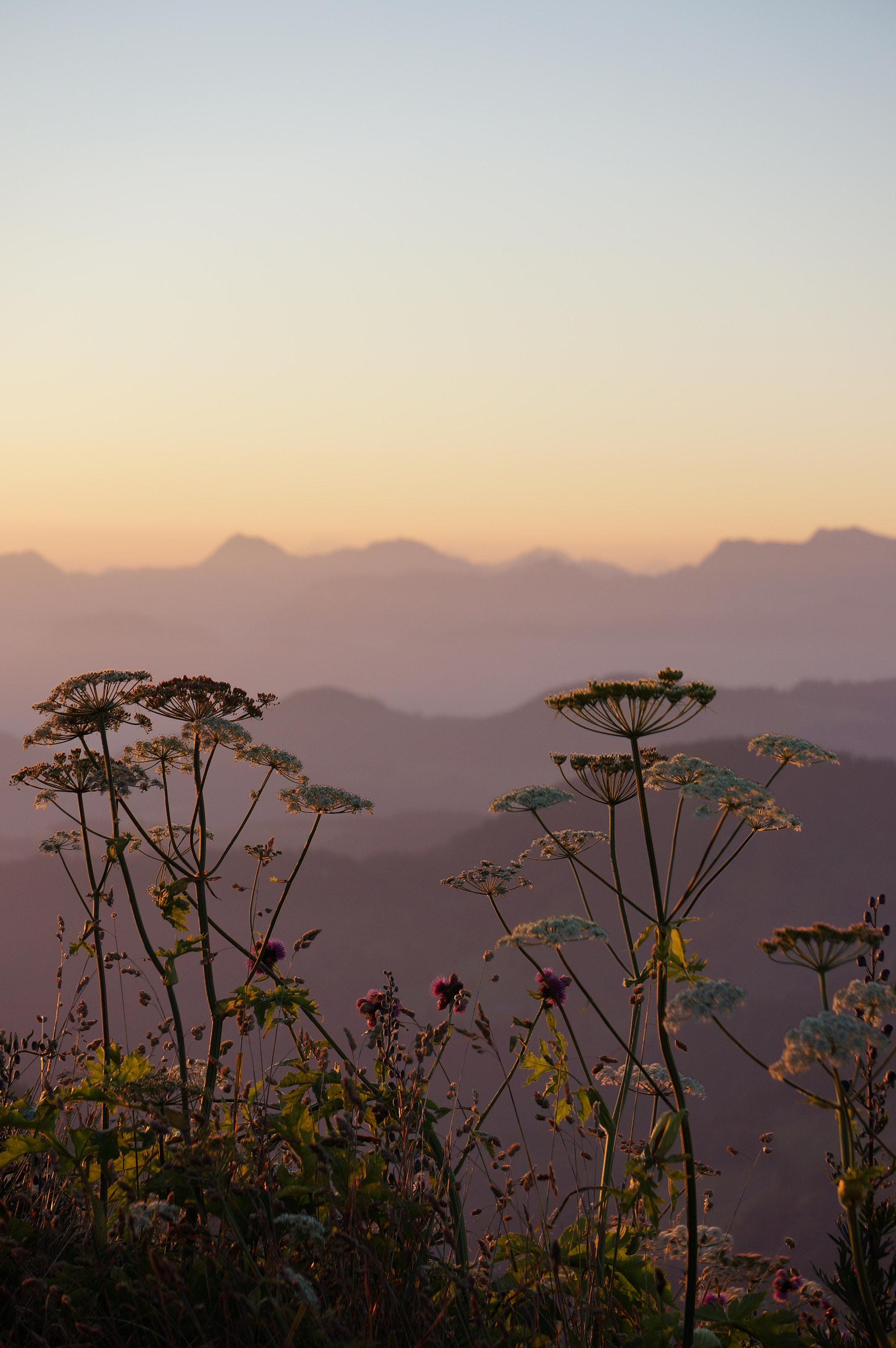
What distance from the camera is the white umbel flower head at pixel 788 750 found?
16.4ft

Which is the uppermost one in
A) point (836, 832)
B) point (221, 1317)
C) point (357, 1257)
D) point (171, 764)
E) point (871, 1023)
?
point (171, 764)

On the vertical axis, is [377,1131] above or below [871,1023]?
below

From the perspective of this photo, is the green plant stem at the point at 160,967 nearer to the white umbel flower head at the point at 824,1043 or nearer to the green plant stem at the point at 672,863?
the green plant stem at the point at 672,863

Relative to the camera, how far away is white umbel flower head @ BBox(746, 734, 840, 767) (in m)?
5.01

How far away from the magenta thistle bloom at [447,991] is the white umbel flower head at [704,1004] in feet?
8.36

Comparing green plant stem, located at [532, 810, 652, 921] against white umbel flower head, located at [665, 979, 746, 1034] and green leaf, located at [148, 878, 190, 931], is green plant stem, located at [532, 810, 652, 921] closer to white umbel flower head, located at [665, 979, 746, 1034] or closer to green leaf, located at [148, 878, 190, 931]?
white umbel flower head, located at [665, 979, 746, 1034]

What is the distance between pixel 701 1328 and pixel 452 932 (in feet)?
248

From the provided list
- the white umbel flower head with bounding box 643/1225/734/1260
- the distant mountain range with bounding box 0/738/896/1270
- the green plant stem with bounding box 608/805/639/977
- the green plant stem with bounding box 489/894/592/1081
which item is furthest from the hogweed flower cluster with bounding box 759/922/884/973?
the distant mountain range with bounding box 0/738/896/1270

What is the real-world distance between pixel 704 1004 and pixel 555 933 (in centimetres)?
105

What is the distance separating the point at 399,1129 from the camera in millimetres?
4270

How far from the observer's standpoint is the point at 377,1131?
4.70 metres

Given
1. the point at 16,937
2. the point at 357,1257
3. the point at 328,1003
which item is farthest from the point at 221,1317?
the point at 16,937

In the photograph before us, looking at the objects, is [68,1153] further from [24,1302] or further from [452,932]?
[452,932]

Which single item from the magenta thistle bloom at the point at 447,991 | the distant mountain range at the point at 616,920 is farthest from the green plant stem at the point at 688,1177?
the distant mountain range at the point at 616,920
